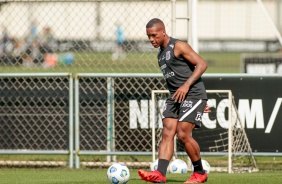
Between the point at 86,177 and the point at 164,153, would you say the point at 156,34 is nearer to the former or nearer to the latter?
the point at 164,153

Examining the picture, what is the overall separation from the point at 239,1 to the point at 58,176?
98.3ft

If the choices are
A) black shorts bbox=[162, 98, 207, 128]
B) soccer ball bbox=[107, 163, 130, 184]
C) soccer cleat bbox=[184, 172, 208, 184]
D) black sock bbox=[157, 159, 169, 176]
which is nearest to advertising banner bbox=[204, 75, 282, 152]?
black shorts bbox=[162, 98, 207, 128]

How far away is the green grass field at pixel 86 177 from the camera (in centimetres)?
1084

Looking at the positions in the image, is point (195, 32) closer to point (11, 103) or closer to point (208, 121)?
point (208, 121)

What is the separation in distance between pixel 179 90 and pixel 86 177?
6.71 ft

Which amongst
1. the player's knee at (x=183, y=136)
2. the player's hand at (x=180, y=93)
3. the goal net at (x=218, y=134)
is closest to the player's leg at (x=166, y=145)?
the player's knee at (x=183, y=136)

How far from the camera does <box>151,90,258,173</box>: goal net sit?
13.0m

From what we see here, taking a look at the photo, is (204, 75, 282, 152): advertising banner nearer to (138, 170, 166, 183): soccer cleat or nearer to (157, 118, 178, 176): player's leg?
(157, 118, 178, 176): player's leg

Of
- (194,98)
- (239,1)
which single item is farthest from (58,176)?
(239,1)

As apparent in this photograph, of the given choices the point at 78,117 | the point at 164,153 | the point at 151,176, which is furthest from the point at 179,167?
the point at 78,117

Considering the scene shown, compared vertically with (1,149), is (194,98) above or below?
above

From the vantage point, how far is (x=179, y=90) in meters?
10.4

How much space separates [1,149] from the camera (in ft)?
44.6

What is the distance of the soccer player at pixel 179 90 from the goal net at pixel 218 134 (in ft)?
7.30
